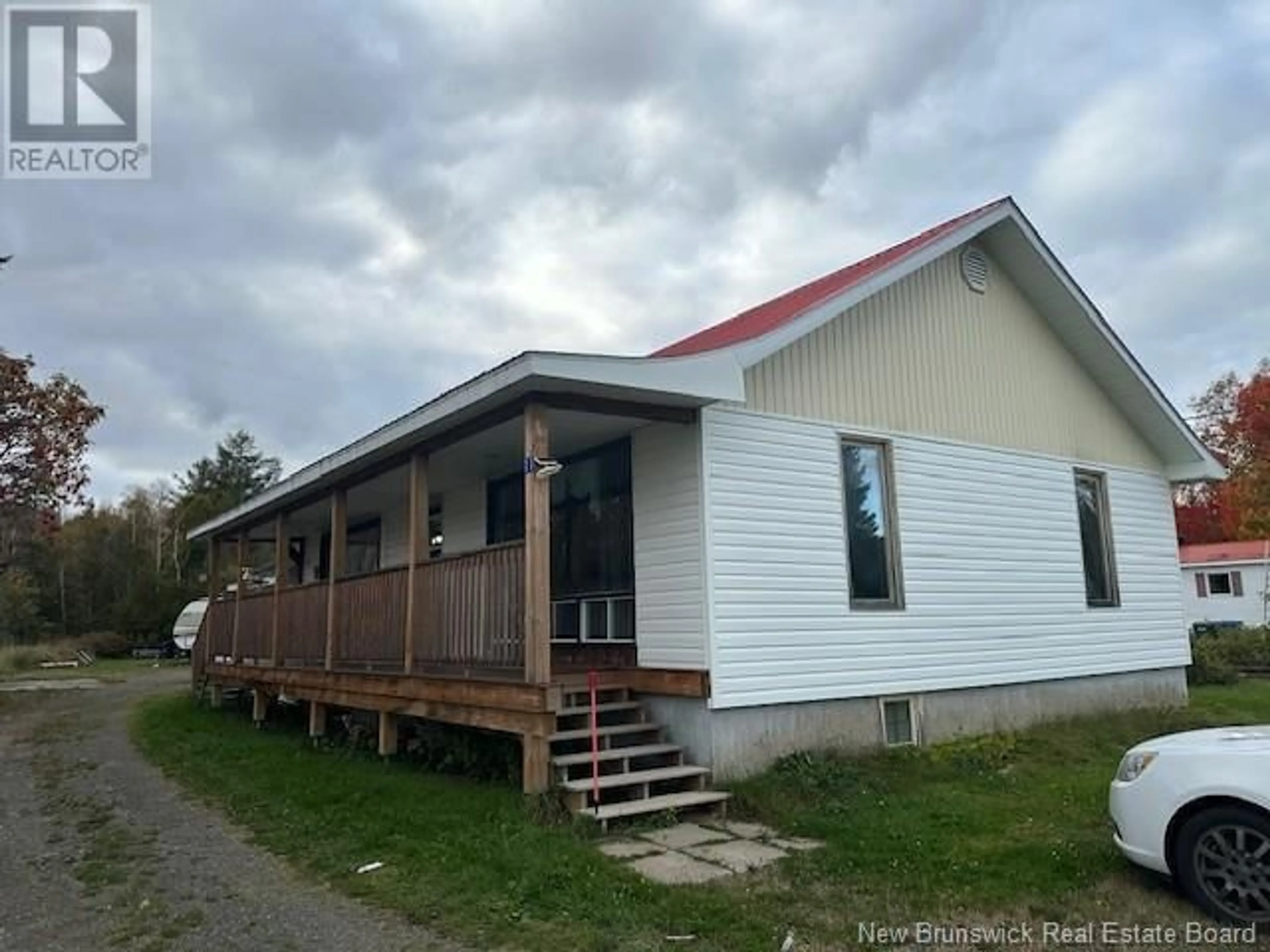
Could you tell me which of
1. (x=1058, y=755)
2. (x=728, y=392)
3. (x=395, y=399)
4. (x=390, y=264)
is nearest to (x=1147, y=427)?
(x=1058, y=755)

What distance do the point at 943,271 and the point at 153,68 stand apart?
8.85m

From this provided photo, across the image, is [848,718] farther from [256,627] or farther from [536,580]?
[256,627]

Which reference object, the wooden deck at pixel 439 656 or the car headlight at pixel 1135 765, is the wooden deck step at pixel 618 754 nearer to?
the wooden deck at pixel 439 656

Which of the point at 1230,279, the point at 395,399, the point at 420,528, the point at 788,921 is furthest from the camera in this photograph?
the point at 395,399

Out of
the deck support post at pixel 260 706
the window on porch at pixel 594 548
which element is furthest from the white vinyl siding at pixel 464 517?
the deck support post at pixel 260 706

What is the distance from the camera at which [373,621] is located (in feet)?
31.3

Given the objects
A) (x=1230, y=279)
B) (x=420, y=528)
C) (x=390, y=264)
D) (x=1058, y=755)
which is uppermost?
(x=1230, y=279)

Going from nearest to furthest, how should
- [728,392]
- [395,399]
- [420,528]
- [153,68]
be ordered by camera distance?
[728,392]
[420,528]
[153,68]
[395,399]

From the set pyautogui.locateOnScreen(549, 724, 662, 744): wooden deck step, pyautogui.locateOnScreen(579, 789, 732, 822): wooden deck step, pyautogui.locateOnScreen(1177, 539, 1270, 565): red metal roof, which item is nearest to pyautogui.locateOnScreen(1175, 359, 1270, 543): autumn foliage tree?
pyautogui.locateOnScreen(1177, 539, 1270, 565): red metal roof

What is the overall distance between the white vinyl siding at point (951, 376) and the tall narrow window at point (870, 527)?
353 millimetres

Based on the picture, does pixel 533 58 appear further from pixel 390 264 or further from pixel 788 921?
pixel 788 921

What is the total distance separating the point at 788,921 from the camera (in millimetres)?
4391

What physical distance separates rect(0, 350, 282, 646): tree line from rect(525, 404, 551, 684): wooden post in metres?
13.8

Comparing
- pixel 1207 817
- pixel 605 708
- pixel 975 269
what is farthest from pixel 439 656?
pixel 975 269
